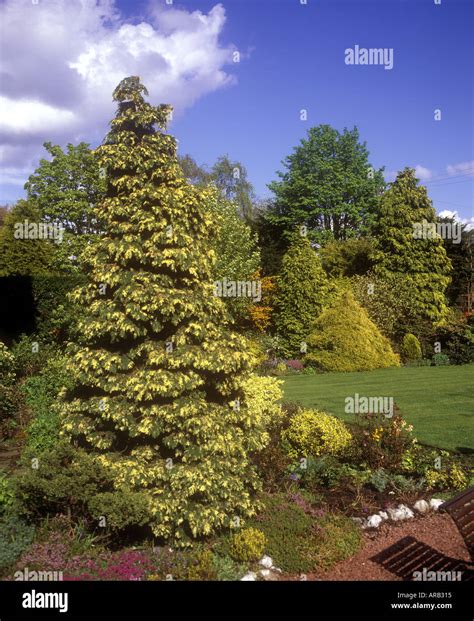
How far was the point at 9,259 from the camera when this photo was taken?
23.6 meters

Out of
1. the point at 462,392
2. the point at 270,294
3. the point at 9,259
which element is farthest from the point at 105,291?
the point at 270,294

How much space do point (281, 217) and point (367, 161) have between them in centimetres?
869

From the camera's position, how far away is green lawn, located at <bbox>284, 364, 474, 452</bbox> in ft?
39.8

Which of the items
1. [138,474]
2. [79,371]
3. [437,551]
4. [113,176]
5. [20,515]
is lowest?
[437,551]

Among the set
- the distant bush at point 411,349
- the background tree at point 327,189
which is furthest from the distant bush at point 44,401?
the background tree at point 327,189

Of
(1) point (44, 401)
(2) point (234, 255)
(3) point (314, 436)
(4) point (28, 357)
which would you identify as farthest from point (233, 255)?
(3) point (314, 436)

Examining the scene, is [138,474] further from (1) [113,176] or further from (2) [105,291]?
(1) [113,176]

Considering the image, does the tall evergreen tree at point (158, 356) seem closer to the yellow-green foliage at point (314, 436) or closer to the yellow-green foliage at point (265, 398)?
the yellow-green foliage at point (314, 436)

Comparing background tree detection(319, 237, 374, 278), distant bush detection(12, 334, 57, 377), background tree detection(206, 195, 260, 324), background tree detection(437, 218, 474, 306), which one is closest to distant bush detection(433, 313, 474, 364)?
background tree detection(319, 237, 374, 278)

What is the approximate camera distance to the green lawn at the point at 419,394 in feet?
39.8

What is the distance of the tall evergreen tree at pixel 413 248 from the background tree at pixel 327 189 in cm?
711

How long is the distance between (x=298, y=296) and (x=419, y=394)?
11341 millimetres

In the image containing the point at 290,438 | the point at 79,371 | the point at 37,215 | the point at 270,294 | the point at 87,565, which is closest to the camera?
the point at 87,565

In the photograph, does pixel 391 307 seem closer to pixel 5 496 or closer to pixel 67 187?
pixel 67 187
